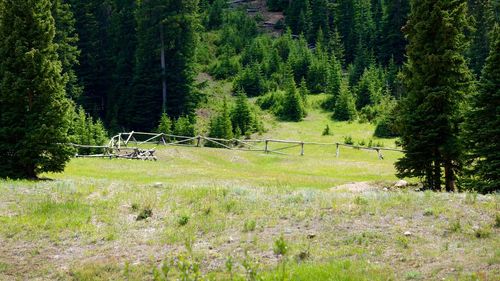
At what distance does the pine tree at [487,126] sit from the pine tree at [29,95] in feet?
62.9

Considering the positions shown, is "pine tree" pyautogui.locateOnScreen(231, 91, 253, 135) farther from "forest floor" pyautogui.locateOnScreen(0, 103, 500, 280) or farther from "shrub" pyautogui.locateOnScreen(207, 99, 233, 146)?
"forest floor" pyautogui.locateOnScreen(0, 103, 500, 280)

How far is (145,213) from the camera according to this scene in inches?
660

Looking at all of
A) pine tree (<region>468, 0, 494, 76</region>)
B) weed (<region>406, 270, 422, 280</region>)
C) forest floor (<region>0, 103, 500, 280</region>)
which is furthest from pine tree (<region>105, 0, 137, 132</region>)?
weed (<region>406, 270, 422, 280</region>)

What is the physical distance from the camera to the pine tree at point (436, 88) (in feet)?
84.8

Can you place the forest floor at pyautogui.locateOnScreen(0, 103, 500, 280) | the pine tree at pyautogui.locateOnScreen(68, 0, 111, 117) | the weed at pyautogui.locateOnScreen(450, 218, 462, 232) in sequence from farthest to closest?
the pine tree at pyautogui.locateOnScreen(68, 0, 111, 117) < the weed at pyautogui.locateOnScreen(450, 218, 462, 232) < the forest floor at pyautogui.locateOnScreen(0, 103, 500, 280)

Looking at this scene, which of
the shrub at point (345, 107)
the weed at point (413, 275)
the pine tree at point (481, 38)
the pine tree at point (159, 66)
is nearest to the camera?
the weed at point (413, 275)

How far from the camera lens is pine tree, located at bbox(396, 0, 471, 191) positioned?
25859 mm

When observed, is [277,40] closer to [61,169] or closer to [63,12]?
[63,12]

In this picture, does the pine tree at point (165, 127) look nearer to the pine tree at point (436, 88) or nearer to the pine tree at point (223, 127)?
the pine tree at point (223, 127)

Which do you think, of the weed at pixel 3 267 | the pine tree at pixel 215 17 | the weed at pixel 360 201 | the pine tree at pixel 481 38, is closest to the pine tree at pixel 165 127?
the pine tree at pixel 481 38

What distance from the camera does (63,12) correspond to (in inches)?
2331

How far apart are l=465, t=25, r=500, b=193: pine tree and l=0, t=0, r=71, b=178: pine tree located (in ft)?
62.9

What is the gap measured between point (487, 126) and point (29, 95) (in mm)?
21512

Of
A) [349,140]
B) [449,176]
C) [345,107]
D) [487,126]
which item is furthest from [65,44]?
[487,126]
